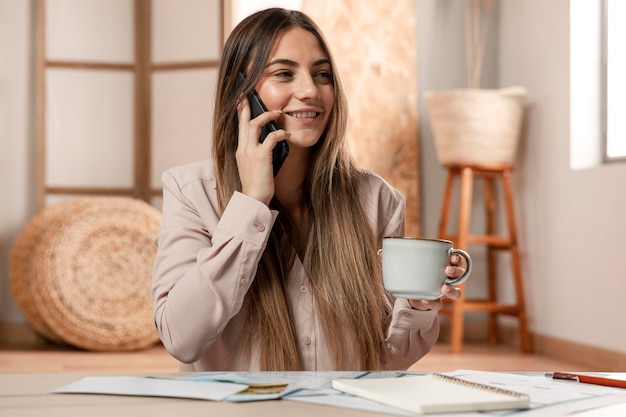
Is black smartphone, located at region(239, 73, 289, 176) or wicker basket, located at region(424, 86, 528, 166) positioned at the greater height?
wicker basket, located at region(424, 86, 528, 166)

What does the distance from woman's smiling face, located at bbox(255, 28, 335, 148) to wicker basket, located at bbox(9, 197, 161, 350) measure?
9.94 feet

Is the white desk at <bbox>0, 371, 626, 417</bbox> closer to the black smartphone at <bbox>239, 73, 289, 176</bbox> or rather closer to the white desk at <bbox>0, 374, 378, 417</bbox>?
the white desk at <bbox>0, 374, 378, 417</bbox>

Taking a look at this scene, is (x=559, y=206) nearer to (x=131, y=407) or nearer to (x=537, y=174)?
(x=537, y=174)

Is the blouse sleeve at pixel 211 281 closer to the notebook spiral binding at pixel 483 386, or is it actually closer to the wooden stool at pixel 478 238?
the notebook spiral binding at pixel 483 386

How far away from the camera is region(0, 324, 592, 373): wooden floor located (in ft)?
12.0

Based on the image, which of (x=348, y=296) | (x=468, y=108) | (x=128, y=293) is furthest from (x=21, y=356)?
(x=348, y=296)

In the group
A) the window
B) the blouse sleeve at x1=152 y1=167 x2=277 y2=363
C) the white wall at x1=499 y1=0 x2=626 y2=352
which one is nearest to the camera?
the blouse sleeve at x1=152 y1=167 x2=277 y2=363

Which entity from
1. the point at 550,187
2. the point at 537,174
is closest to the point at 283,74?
the point at 550,187

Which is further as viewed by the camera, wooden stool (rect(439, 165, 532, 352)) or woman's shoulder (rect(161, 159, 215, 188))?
wooden stool (rect(439, 165, 532, 352))

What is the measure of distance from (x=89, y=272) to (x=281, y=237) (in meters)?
3.15

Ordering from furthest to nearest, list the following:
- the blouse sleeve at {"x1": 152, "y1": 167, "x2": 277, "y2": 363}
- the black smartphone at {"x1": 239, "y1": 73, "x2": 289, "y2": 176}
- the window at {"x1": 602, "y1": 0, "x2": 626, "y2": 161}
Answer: the window at {"x1": 602, "y1": 0, "x2": 626, "y2": 161}
the black smartphone at {"x1": 239, "y1": 73, "x2": 289, "y2": 176}
the blouse sleeve at {"x1": 152, "y1": 167, "x2": 277, "y2": 363}

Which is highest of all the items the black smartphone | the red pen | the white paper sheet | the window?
the window

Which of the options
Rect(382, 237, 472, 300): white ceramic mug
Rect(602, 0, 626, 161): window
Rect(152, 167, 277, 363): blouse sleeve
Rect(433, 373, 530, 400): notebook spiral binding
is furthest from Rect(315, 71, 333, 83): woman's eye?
Rect(602, 0, 626, 161): window

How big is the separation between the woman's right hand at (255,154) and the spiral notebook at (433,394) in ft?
1.92
